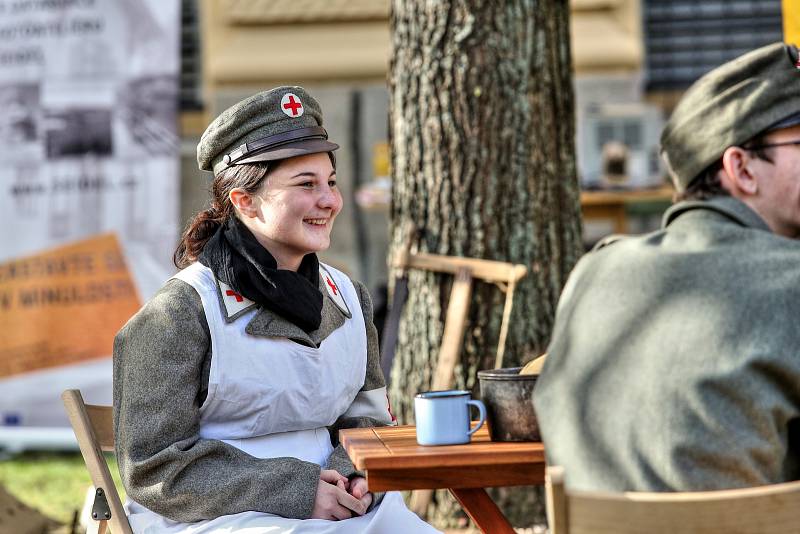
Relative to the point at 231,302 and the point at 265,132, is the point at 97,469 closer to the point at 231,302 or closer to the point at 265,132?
the point at 231,302

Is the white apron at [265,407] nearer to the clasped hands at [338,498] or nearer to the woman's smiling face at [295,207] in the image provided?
the clasped hands at [338,498]

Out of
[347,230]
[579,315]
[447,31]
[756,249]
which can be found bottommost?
[347,230]

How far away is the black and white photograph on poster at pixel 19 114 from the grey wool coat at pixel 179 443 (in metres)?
4.71

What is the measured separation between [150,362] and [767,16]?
871 cm

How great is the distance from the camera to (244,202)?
2.81 metres

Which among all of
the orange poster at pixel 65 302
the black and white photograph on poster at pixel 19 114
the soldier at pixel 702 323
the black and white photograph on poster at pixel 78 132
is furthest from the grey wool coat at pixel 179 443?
the black and white photograph on poster at pixel 19 114

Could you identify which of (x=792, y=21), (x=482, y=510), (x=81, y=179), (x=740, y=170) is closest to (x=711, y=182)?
(x=740, y=170)

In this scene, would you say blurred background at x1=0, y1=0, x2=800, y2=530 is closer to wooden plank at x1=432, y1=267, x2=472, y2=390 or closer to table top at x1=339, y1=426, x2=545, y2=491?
wooden plank at x1=432, y1=267, x2=472, y2=390

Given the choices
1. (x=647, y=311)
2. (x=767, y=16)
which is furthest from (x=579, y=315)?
(x=767, y=16)

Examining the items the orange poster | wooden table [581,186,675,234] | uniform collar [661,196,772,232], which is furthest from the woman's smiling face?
wooden table [581,186,675,234]

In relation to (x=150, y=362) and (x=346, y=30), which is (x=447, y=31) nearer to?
(x=150, y=362)

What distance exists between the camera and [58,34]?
7.03m

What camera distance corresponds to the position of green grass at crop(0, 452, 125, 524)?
6.21 meters

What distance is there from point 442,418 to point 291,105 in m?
0.87
